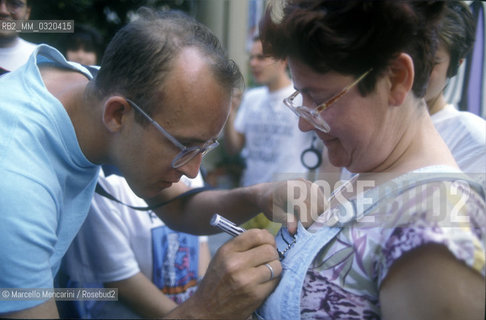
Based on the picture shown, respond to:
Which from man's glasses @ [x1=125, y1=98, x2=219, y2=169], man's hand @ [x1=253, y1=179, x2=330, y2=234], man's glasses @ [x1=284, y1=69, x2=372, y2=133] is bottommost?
man's hand @ [x1=253, y1=179, x2=330, y2=234]

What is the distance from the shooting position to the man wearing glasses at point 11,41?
1965 mm

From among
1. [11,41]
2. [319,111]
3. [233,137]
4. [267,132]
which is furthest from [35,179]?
[233,137]

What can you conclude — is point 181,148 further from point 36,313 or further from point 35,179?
point 36,313

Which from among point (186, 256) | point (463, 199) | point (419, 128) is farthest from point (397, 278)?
point (186, 256)

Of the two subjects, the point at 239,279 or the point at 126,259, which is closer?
the point at 239,279

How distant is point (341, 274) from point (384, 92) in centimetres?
49

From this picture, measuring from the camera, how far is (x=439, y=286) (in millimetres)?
912

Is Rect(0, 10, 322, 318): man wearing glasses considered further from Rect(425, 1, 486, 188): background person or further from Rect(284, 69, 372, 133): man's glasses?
Rect(425, 1, 486, 188): background person

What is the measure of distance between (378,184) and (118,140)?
0.88 m

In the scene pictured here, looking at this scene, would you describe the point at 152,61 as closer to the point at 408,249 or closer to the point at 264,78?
the point at 408,249

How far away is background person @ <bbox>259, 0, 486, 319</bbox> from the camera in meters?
0.93

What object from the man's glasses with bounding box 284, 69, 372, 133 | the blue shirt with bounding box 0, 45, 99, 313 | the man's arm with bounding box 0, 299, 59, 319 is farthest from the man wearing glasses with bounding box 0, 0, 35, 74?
the man's glasses with bounding box 284, 69, 372, 133

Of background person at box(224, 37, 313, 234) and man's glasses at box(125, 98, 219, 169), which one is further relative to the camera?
background person at box(224, 37, 313, 234)

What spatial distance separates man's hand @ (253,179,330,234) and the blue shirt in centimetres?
69
